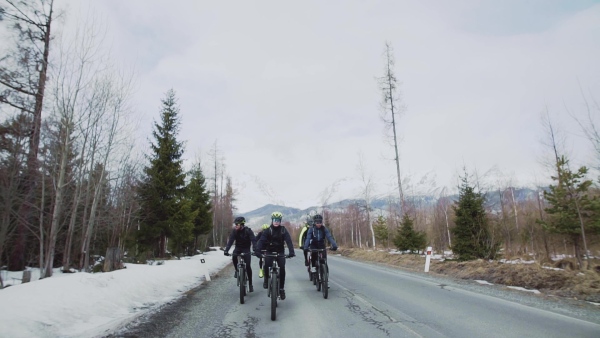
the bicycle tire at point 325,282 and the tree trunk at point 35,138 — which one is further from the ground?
the tree trunk at point 35,138

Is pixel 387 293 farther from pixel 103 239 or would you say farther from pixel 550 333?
pixel 103 239

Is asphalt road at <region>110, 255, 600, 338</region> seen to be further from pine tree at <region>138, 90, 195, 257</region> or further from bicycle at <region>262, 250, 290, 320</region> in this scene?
pine tree at <region>138, 90, 195, 257</region>

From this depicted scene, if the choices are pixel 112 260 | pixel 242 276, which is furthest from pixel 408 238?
pixel 242 276

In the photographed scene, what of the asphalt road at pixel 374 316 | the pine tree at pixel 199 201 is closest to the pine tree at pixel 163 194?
the pine tree at pixel 199 201

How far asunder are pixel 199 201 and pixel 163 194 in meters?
10.5

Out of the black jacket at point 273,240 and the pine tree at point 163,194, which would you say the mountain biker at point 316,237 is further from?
the pine tree at point 163,194

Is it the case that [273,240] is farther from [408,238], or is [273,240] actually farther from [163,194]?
[408,238]

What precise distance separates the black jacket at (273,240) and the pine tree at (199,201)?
1047 inches

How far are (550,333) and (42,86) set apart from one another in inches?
613

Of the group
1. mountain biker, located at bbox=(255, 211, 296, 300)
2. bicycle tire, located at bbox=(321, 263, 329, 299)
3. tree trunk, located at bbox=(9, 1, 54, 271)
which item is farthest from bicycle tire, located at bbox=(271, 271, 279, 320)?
tree trunk, located at bbox=(9, 1, 54, 271)

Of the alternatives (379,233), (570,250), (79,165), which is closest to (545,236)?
(570,250)

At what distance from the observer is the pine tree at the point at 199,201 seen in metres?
32.8

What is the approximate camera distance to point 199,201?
34156mm

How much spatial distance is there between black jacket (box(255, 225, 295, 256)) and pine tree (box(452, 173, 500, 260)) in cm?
1450
